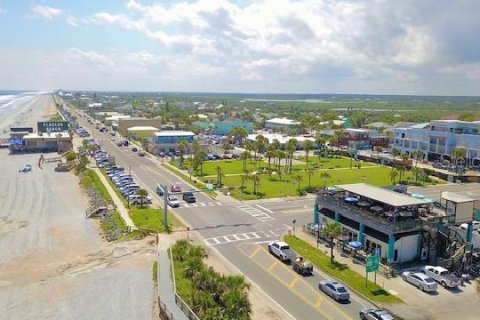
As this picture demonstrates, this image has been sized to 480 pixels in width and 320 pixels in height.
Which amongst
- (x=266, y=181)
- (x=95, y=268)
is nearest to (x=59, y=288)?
(x=95, y=268)

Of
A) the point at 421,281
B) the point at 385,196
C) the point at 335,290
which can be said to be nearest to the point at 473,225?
the point at 385,196

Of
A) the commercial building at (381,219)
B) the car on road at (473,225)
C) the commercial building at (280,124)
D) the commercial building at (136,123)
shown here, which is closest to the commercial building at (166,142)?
the commercial building at (136,123)

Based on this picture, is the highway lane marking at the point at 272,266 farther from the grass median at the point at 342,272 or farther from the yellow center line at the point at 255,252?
the grass median at the point at 342,272

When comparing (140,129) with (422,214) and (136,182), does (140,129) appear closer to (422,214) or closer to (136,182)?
(136,182)

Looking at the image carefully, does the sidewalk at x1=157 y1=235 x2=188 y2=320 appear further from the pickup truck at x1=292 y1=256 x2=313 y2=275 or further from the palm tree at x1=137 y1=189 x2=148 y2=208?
the palm tree at x1=137 y1=189 x2=148 y2=208

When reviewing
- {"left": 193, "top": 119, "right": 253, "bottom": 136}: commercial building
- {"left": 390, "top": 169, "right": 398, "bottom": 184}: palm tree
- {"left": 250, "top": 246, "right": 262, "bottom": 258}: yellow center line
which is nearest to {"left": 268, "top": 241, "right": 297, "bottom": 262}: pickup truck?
{"left": 250, "top": 246, "right": 262, "bottom": 258}: yellow center line

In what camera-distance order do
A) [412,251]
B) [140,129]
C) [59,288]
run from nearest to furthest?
1. [59,288]
2. [412,251]
3. [140,129]
